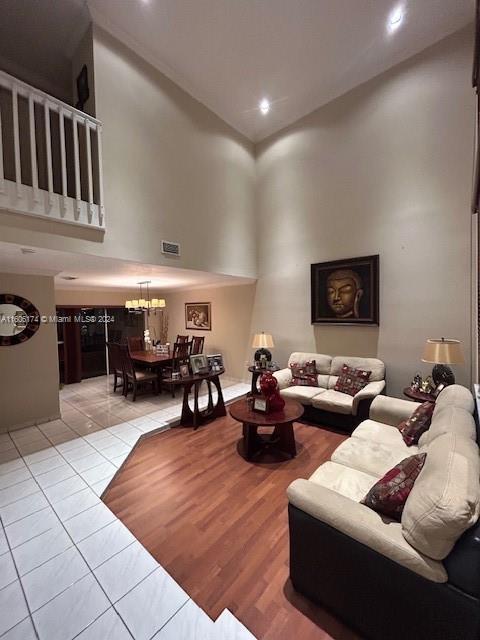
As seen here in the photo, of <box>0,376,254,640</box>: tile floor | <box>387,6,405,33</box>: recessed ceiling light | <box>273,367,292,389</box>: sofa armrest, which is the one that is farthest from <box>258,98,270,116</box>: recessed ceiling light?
<box>0,376,254,640</box>: tile floor

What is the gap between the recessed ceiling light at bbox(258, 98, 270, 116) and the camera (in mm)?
4594

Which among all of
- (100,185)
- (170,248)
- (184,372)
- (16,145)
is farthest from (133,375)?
(16,145)

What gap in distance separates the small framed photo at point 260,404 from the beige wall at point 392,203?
2.09 meters

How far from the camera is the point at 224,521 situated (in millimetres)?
2061

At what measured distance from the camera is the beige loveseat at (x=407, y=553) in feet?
3.39

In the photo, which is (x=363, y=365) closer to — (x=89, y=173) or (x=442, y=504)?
(x=442, y=504)

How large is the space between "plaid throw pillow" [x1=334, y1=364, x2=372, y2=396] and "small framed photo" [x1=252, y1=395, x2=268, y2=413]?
4.87ft

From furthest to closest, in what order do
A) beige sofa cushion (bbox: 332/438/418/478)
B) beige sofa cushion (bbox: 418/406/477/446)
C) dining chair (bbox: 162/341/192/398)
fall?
1. dining chair (bbox: 162/341/192/398)
2. beige sofa cushion (bbox: 332/438/418/478)
3. beige sofa cushion (bbox: 418/406/477/446)

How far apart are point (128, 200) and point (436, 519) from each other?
156 inches

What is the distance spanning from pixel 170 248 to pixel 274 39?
10.2ft

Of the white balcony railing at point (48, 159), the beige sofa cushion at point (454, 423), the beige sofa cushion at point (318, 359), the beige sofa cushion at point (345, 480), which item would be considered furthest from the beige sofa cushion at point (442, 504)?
the white balcony railing at point (48, 159)

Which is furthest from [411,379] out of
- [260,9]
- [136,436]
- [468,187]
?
[260,9]

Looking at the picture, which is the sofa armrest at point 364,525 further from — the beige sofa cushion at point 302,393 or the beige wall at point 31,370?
the beige wall at point 31,370

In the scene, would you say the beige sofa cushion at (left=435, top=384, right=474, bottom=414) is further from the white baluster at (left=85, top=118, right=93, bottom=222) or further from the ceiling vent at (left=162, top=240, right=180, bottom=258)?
the white baluster at (left=85, top=118, right=93, bottom=222)
